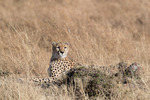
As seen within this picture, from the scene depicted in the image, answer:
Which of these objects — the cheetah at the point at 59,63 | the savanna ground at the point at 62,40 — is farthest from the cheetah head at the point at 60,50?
the savanna ground at the point at 62,40

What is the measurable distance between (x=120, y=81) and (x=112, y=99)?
27 cm

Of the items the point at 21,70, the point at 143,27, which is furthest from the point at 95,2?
the point at 21,70

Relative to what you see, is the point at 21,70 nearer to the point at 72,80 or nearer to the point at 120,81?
the point at 72,80

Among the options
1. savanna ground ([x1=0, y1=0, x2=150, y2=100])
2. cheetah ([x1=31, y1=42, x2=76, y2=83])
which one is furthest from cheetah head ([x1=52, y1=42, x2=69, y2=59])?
savanna ground ([x1=0, y1=0, x2=150, y2=100])

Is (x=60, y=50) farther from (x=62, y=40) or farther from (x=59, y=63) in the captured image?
(x=62, y=40)

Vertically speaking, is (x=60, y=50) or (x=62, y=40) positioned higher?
(x=62, y=40)

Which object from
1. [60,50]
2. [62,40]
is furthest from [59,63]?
[62,40]

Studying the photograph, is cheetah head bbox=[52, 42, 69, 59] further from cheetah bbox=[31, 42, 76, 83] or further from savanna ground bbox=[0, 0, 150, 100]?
savanna ground bbox=[0, 0, 150, 100]

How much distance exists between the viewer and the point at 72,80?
4.25 m

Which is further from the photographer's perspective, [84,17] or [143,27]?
[84,17]

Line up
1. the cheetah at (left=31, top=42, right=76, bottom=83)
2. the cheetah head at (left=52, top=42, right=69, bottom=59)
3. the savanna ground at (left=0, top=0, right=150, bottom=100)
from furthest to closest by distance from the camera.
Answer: the cheetah head at (left=52, top=42, right=69, bottom=59) → the cheetah at (left=31, top=42, right=76, bottom=83) → the savanna ground at (left=0, top=0, right=150, bottom=100)

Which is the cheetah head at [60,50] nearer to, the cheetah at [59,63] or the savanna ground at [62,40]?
the cheetah at [59,63]

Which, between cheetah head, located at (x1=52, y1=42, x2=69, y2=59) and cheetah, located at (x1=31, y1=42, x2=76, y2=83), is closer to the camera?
cheetah, located at (x1=31, y1=42, x2=76, y2=83)

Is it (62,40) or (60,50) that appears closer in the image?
(60,50)
